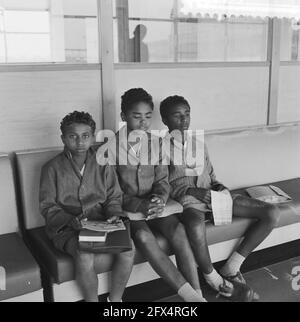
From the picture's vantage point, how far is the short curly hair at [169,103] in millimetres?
2551

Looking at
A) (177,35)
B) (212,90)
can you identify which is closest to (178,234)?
(212,90)

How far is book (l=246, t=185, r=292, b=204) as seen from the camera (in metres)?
2.66

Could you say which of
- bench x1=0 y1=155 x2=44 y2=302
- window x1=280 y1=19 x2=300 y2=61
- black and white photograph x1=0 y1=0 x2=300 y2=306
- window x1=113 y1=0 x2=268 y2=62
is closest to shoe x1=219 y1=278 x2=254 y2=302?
black and white photograph x1=0 y1=0 x2=300 y2=306

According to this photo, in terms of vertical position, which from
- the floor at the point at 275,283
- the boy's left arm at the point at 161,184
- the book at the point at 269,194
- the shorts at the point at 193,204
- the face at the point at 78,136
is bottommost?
the floor at the point at 275,283

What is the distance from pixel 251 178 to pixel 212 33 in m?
1.06

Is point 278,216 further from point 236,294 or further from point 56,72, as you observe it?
point 56,72

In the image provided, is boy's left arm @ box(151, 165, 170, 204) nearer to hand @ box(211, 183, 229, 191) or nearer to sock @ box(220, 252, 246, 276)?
hand @ box(211, 183, 229, 191)

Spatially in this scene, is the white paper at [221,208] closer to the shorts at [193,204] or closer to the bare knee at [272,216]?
the shorts at [193,204]

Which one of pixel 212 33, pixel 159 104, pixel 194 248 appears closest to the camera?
pixel 194 248

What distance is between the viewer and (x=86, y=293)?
194 centimetres

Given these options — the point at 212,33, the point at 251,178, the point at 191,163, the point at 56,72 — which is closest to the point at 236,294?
the point at 191,163

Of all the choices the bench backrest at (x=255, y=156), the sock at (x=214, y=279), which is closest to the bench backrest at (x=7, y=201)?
the sock at (x=214, y=279)

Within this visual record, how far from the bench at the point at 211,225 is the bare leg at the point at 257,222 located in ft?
0.14

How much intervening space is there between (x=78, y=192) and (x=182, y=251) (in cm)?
59
